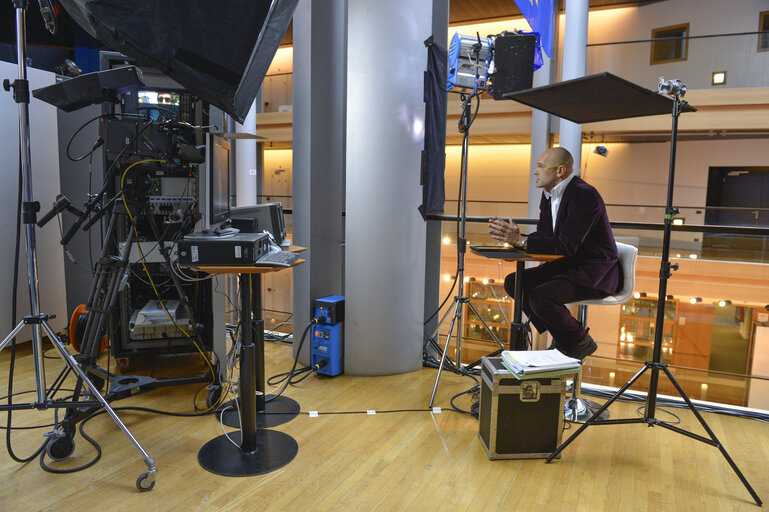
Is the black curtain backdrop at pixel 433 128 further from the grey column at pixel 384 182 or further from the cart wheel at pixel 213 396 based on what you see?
Result: the cart wheel at pixel 213 396

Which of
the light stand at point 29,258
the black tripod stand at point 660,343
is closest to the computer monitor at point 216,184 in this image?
the light stand at point 29,258

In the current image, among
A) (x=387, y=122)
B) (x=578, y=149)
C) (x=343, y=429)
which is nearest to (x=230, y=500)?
(x=343, y=429)

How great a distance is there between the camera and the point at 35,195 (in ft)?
12.4

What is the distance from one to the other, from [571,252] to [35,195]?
3736 mm

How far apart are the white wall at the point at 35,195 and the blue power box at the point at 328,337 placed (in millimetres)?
1867

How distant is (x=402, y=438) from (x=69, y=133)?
10.8ft

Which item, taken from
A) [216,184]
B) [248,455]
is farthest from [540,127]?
[248,455]

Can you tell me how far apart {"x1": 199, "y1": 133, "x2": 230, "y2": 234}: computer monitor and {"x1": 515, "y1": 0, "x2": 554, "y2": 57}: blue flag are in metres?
1.70

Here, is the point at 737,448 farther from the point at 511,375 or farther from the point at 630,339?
the point at 630,339

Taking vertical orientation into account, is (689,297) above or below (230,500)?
below

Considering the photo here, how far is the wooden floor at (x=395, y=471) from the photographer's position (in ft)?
6.58

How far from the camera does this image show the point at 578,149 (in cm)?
828

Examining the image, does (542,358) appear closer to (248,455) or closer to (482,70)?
(248,455)

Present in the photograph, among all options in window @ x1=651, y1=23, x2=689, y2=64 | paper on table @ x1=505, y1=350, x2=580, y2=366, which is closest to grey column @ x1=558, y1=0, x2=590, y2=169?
window @ x1=651, y1=23, x2=689, y2=64
